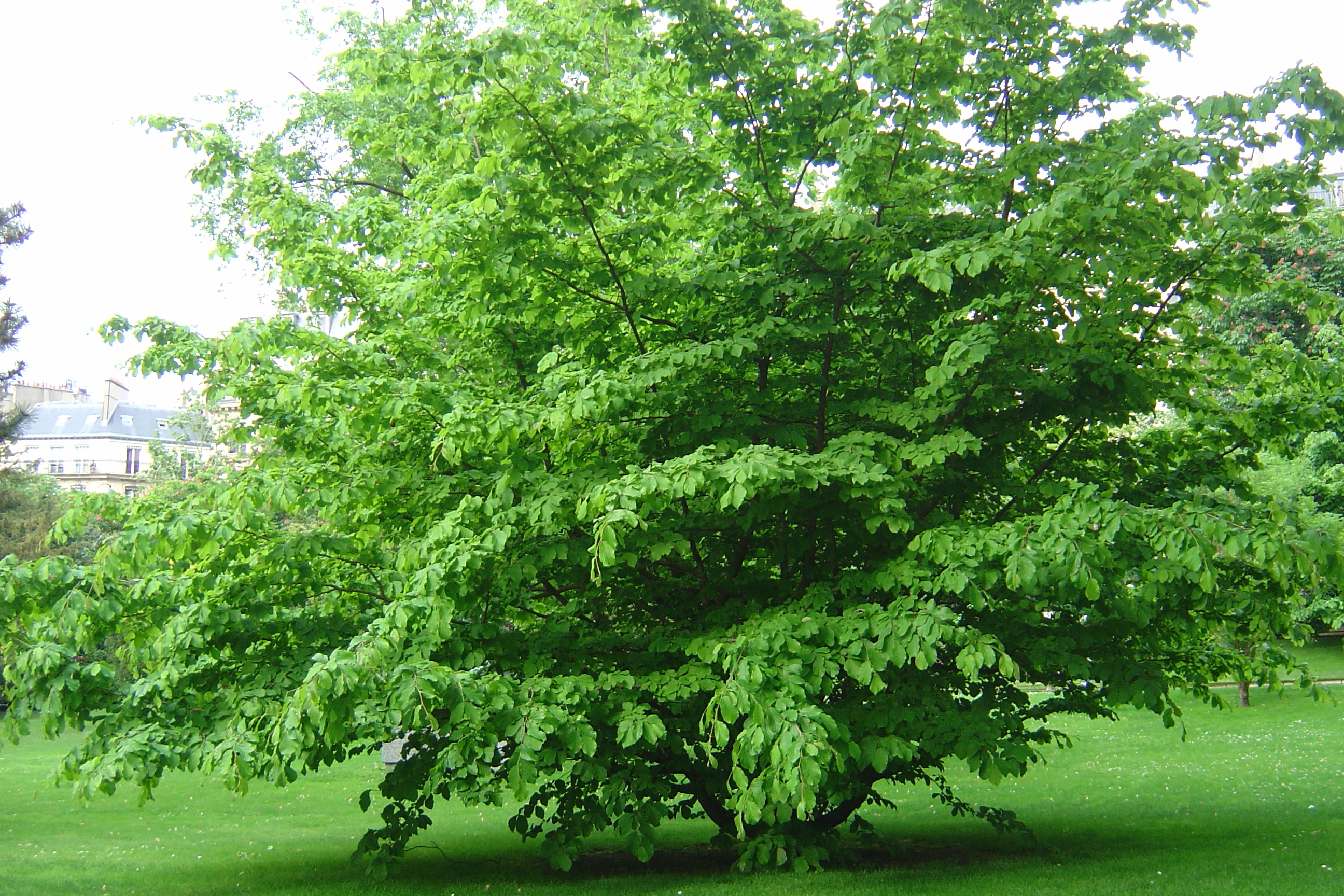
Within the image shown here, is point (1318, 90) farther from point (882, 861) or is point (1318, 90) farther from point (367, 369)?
point (882, 861)

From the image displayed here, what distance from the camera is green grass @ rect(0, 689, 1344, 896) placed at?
706 centimetres

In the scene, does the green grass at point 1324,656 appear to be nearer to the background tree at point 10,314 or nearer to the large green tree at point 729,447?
the large green tree at point 729,447

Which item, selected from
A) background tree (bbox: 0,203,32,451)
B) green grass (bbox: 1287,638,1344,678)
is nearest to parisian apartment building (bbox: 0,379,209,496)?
background tree (bbox: 0,203,32,451)

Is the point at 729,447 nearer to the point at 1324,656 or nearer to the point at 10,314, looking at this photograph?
the point at 10,314

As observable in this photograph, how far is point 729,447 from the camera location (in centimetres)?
622

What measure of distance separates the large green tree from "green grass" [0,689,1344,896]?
74cm

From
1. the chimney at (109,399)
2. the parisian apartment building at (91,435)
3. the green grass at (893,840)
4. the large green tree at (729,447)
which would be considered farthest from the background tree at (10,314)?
the chimney at (109,399)

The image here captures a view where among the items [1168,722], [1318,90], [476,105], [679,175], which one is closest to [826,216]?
[679,175]

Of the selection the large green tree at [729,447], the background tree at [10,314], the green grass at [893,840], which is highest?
the background tree at [10,314]

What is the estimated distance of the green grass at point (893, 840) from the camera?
7.06 m

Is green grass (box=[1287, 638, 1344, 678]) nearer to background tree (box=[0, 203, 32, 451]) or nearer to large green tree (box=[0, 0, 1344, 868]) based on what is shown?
large green tree (box=[0, 0, 1344, 868])

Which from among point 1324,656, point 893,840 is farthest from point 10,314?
point 1324,656

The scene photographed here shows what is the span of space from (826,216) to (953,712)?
295 cm

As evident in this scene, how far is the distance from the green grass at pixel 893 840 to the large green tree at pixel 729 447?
739mm
